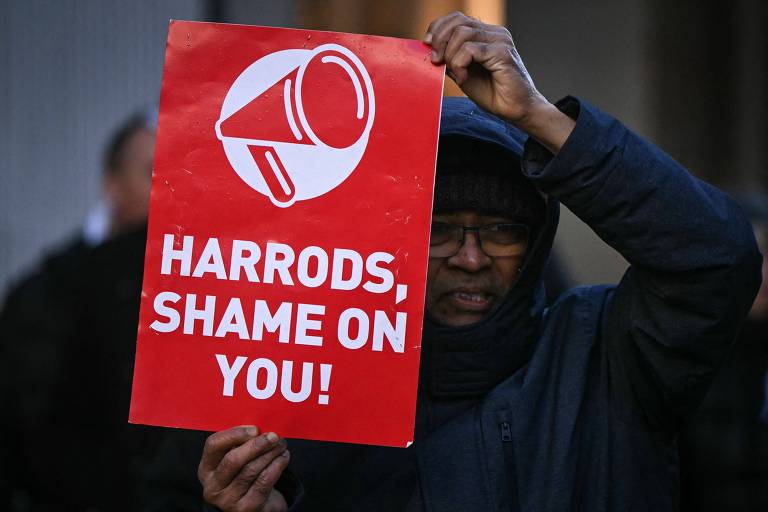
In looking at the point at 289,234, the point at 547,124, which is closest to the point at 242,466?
the point at 289,234

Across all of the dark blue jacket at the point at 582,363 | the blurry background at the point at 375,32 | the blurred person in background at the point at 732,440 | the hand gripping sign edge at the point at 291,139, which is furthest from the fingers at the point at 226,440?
the blurry background at the point at 375,32

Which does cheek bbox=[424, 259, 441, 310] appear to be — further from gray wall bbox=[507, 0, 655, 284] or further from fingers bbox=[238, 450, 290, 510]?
gray wall bbox=[507, 0, 655, 284]

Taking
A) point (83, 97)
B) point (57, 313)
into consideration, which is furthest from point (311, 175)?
point (83, 97)

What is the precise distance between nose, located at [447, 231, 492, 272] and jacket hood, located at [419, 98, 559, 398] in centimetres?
8

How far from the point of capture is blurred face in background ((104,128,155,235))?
183 inches

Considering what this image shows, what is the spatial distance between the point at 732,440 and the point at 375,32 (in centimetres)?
266

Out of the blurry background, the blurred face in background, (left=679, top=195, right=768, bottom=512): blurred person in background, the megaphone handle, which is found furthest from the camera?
the blurry background

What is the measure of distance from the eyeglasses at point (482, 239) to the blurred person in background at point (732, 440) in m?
1.85

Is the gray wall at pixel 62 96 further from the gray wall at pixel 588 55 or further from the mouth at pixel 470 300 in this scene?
the mouth at pixel 470 300

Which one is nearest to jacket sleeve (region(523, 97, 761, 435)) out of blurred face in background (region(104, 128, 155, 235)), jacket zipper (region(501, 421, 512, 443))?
jacket zipper (region(501, 421, 512, 443))

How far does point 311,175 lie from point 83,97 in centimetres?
516

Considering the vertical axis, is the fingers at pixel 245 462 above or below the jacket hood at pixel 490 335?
below

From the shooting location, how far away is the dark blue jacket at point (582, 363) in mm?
2086

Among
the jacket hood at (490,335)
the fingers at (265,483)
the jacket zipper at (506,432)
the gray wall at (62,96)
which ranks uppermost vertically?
the gray wall at (62,96)
